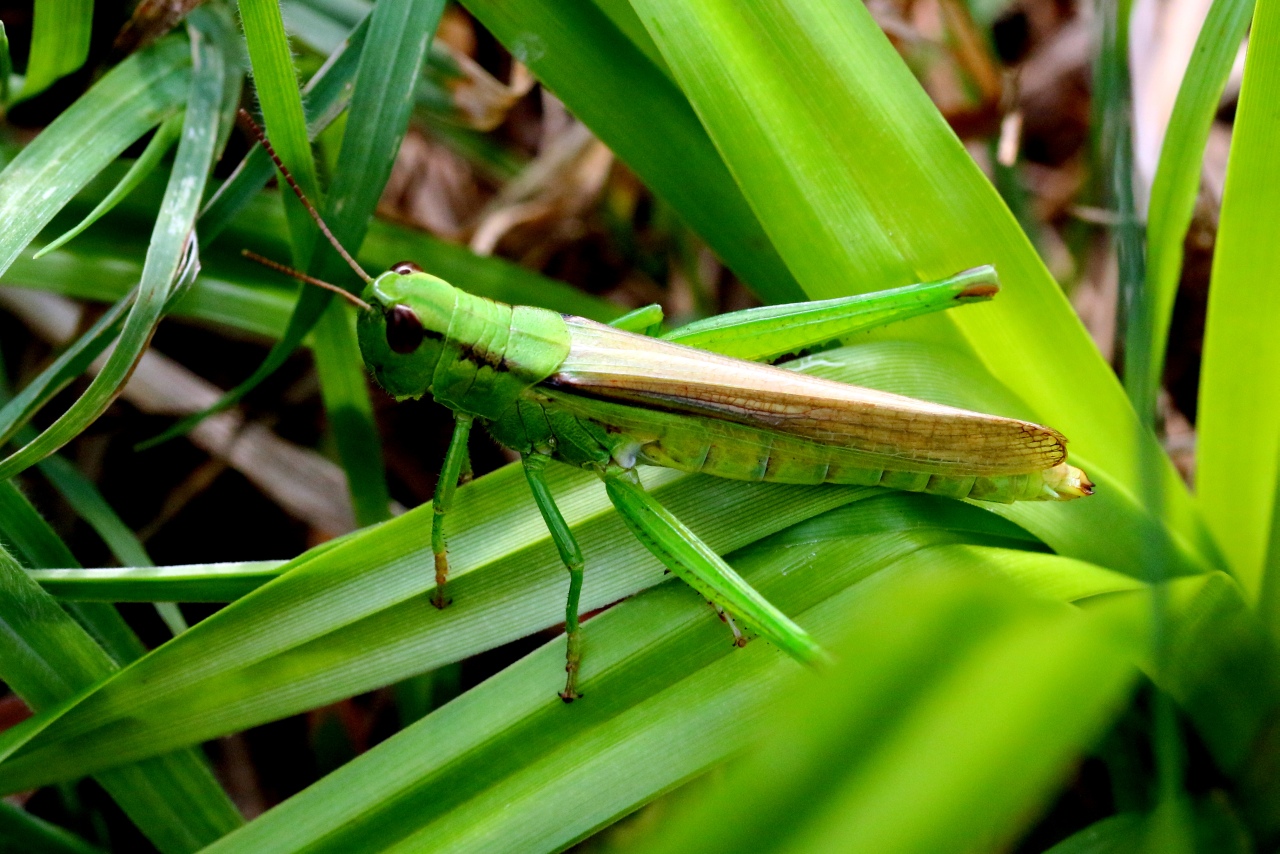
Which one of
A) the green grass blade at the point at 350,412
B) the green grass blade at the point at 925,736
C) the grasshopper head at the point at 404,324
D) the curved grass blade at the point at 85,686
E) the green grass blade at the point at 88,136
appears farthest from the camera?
the green grass blade at the point at 350,412

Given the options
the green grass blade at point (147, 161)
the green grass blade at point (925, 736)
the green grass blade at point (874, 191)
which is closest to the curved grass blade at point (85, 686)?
the green grass blade at point (147, 161)

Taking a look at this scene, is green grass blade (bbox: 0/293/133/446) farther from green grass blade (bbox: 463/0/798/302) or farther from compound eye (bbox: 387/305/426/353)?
green grass blade (bbox: 463/0/798/302)

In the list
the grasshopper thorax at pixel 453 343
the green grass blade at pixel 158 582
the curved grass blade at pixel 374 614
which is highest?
the grasshopper thorax at pixel 453 343

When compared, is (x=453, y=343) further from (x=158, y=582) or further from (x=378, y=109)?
(x=158, y=582)

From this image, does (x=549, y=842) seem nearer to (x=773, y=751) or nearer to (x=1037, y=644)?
(x=773, y=751)

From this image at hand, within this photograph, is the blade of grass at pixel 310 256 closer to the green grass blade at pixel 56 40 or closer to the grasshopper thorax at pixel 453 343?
the grasshopper thorax at pixel 453 343

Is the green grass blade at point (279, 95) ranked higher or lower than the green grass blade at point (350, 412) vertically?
higher

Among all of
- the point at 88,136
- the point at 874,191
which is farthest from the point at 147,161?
the point at 874,191
